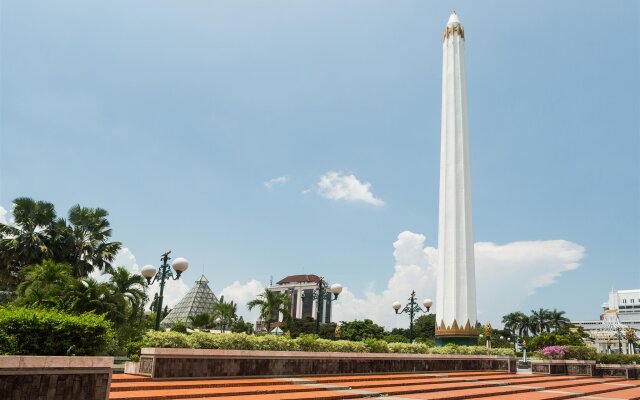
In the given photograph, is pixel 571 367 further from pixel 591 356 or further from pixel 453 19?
pixel 453 19

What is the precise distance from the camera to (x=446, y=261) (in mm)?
32219

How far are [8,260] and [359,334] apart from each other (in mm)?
46130

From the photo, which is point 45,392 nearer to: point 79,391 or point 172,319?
point 79,391

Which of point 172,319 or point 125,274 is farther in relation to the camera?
point 172,319

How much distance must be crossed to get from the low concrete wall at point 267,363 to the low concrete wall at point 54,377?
15.1ft

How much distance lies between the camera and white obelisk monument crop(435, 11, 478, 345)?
99.9ft

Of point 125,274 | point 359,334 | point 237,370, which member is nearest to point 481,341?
point 359,334

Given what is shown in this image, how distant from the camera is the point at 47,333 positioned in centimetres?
721

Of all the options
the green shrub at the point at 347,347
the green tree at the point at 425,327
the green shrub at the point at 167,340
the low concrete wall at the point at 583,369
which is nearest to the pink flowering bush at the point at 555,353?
the low concrete wall at the point at 583,369

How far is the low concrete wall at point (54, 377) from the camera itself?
21.1 feet

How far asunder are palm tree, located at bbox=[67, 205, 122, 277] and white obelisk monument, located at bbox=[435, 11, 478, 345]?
2119cm

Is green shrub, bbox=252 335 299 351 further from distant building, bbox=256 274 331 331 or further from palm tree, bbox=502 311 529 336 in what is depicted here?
distant building, bbox=256 274 331 331

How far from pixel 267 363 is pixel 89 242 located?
18820mm

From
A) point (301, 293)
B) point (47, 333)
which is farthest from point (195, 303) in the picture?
point (47, 333)
